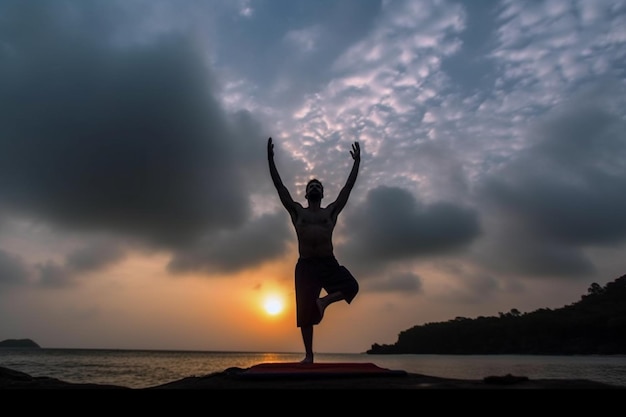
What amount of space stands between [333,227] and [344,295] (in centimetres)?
122

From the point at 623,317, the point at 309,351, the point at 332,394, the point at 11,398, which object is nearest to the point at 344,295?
the point at 309,351

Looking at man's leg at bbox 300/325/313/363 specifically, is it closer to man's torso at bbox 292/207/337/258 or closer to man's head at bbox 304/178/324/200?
man's torso at bbox 292/207/337/258

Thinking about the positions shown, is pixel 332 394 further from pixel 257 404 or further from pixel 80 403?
pixel 80 403

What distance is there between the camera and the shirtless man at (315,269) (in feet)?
27.3

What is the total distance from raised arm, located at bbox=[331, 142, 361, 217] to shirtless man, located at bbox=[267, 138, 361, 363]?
0.12 m

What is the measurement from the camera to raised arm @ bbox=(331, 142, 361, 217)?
891 centimetres

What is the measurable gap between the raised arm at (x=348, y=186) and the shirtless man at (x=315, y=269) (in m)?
0.12

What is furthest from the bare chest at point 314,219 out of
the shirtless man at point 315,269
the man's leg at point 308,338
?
the man's leg at point 308,338

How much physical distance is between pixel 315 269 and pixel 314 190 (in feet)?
4.65

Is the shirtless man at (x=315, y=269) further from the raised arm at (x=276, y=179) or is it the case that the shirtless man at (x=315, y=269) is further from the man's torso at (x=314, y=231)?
the raised arm at (x=276, y=179)

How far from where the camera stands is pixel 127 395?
333cm

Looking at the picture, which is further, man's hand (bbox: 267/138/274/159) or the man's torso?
man's hand (bbox: 267/138/274/159)

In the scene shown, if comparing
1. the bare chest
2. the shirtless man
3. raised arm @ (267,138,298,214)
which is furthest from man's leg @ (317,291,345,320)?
raised arm @ (267,138,298,214)

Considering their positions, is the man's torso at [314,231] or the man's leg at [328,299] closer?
the man's leg at [328,299]
